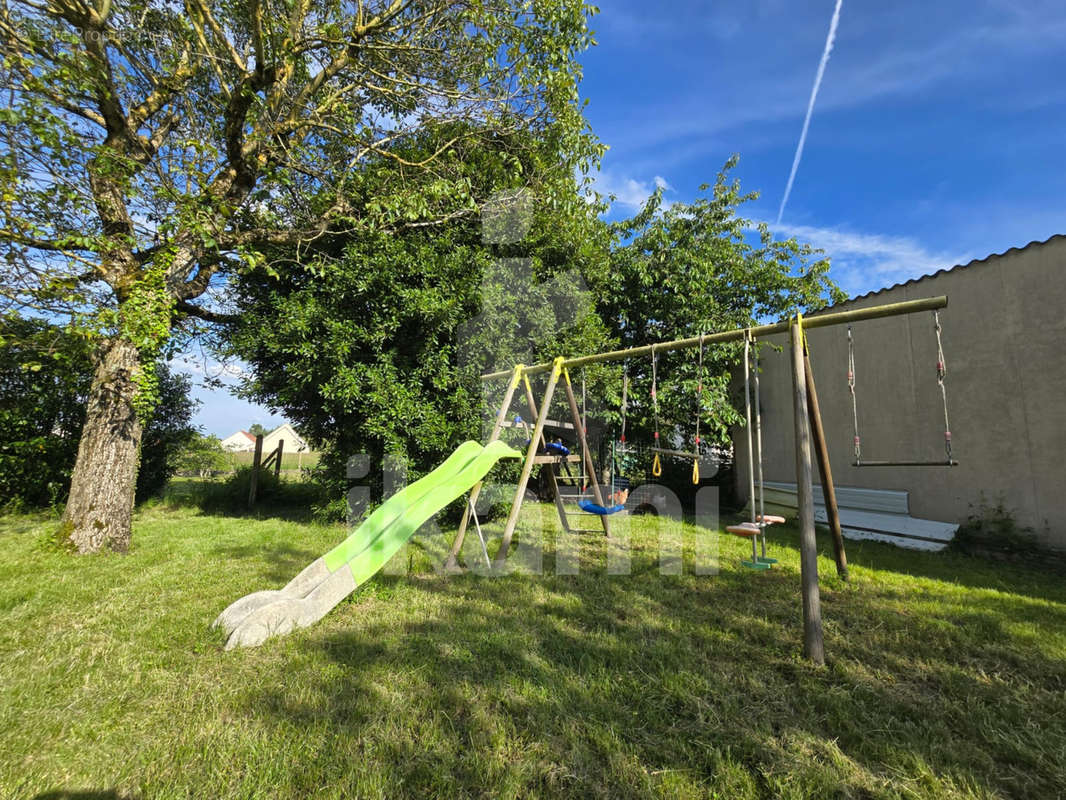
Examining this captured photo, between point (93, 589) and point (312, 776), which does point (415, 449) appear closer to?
point (93, 589)

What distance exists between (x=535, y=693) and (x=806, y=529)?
2.00 meters

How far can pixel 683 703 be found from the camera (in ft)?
7.39

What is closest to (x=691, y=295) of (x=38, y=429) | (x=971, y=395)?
(x=971, y=395)

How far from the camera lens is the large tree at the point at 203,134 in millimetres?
4438

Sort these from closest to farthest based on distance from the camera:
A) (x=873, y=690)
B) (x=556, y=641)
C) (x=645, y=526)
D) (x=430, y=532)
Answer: (x=873, y=690), (x=556, y=641), (x=430, y=532), (x=645, y=526)

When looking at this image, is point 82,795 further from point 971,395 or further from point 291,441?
point 291,441

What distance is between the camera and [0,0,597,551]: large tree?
→ 4438 millimetres

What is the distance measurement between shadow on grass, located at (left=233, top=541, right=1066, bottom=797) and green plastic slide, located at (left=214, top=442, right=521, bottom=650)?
313 mm

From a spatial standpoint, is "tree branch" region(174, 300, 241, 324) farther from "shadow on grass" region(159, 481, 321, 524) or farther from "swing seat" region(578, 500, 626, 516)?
"swing seat" region(578, 500, 626, 516)

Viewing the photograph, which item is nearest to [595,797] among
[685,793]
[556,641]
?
[685,793]

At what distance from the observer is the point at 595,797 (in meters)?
1.65

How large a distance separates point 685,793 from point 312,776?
1400 mm

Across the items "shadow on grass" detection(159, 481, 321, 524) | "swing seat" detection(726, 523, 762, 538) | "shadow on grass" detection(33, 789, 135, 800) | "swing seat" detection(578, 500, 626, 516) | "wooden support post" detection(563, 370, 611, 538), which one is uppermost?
"wooden support post" detection(563, 370, 611, 538)

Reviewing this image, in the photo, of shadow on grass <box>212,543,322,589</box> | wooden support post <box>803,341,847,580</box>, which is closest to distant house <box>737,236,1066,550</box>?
wooden support post <box>803,341,847,580</box>
